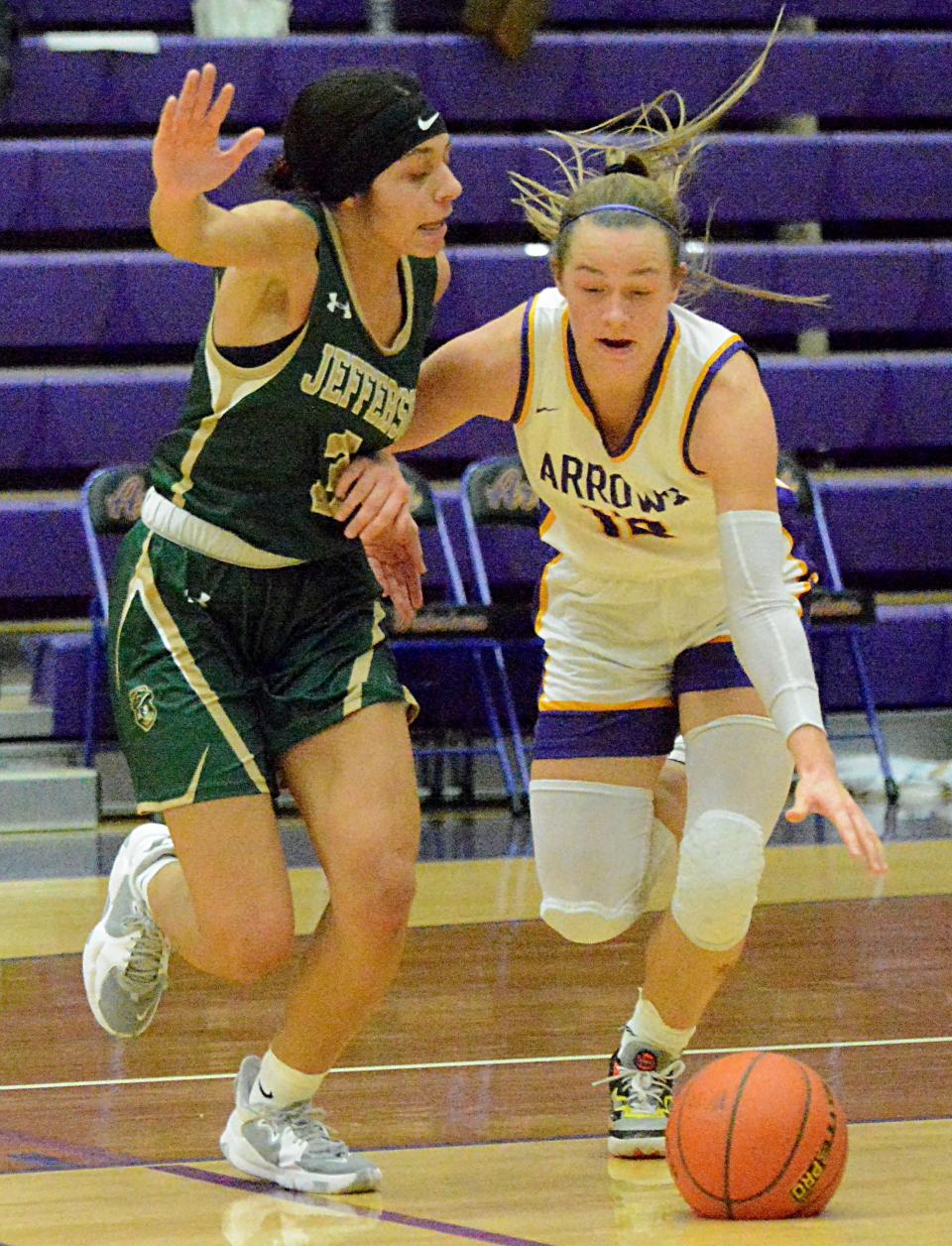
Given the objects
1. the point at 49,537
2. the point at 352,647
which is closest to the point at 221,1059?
the point at 352,647

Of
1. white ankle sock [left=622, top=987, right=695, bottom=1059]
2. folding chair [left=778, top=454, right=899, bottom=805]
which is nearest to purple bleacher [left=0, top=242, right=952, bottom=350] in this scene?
folding chair [left=778, top=454, right=899, bottom=805]

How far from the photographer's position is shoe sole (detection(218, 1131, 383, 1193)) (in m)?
3.17

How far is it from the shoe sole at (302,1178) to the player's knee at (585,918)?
1.92 feet

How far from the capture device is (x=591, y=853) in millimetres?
3559

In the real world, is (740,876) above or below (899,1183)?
above

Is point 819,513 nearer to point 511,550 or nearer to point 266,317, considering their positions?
point 511,550

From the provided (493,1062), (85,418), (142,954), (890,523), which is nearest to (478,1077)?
(493,1062)

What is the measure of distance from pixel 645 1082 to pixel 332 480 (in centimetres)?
120

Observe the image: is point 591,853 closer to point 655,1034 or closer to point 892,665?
point 655,1034

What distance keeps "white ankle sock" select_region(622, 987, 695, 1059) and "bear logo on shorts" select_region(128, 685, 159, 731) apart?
1.03 meters

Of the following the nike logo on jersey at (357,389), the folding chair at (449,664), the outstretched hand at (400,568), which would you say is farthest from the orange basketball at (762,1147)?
the folding chair at (449,664)

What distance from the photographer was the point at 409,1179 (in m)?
3.25

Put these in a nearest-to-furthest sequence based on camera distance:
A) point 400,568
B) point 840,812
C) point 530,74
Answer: point 840,812 → point 400,568 → point 530,74

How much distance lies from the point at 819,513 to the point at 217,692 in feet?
18.9
